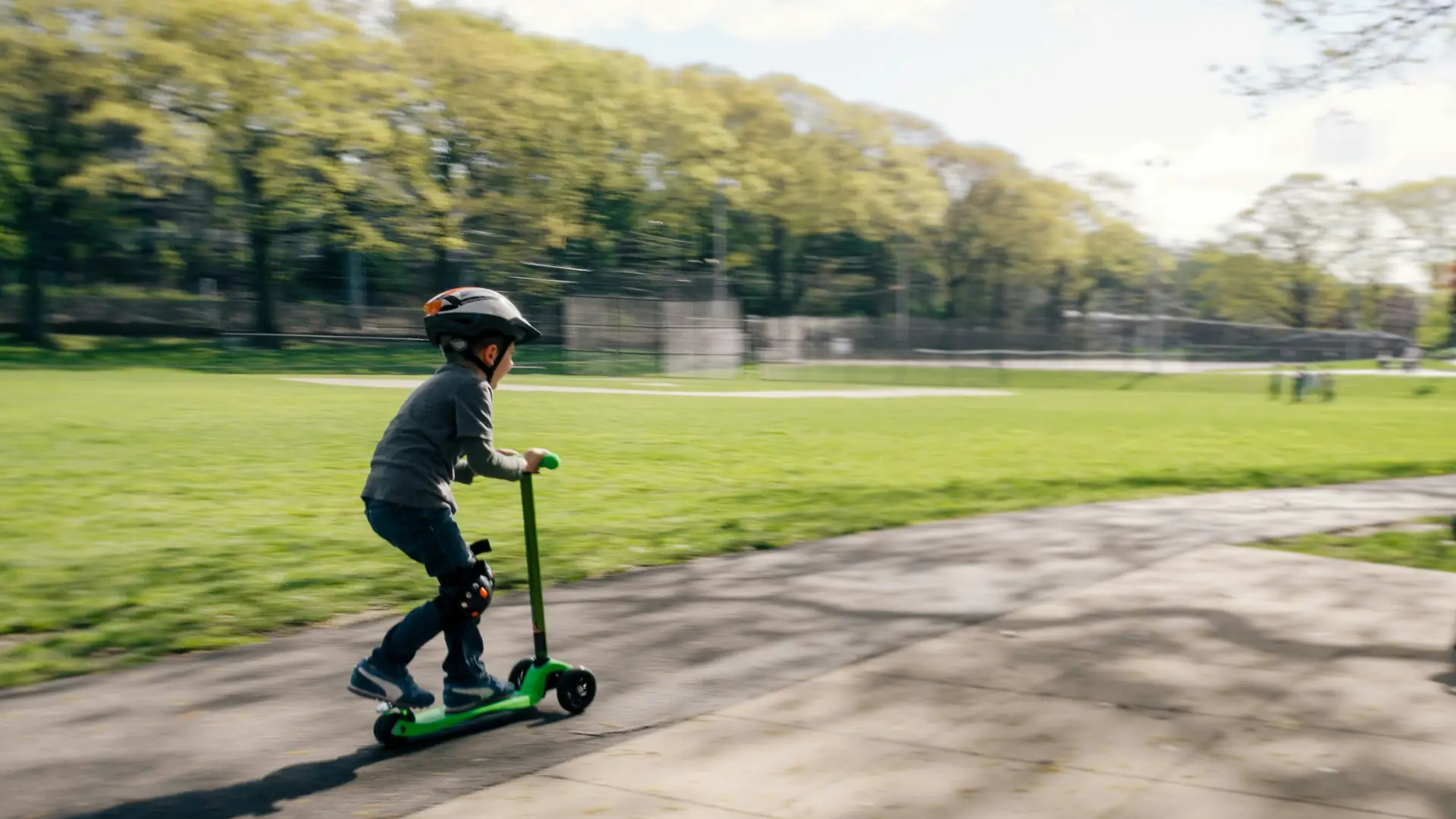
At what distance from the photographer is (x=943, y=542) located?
8.98 metres

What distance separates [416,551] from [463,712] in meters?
0.62

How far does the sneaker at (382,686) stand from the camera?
4484 millimetres

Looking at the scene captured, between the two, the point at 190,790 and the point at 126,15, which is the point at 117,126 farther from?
the point at 190,790

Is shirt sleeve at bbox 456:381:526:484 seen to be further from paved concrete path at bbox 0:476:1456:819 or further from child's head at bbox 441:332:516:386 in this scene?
paved concrete path at bbox 0:476:1456:819

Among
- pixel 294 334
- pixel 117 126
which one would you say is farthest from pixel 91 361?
pixel 117 126

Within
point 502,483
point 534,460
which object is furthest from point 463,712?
point 502,483

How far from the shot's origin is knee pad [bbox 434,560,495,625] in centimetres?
453

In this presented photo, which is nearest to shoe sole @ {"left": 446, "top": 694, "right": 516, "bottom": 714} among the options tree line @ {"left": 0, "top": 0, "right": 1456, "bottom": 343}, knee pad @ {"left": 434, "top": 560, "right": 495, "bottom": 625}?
knee pad @ {"left": 434, "top": 560, "right": 495, "bottom": 625}

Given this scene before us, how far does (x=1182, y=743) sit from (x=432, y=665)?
10.2 ft

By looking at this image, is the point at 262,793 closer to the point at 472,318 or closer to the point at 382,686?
the point at 382,686

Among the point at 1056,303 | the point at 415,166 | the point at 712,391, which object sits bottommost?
the point at 712,391

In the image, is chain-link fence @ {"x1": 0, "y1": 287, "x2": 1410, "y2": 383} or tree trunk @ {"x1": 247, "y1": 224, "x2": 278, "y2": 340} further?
tree trunk @ {"x1": 247, "y1": 224, "x2": 278, "y2": 340}

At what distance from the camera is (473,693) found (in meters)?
4.69

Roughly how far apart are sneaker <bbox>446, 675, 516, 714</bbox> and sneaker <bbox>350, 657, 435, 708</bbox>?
0.16 metres
